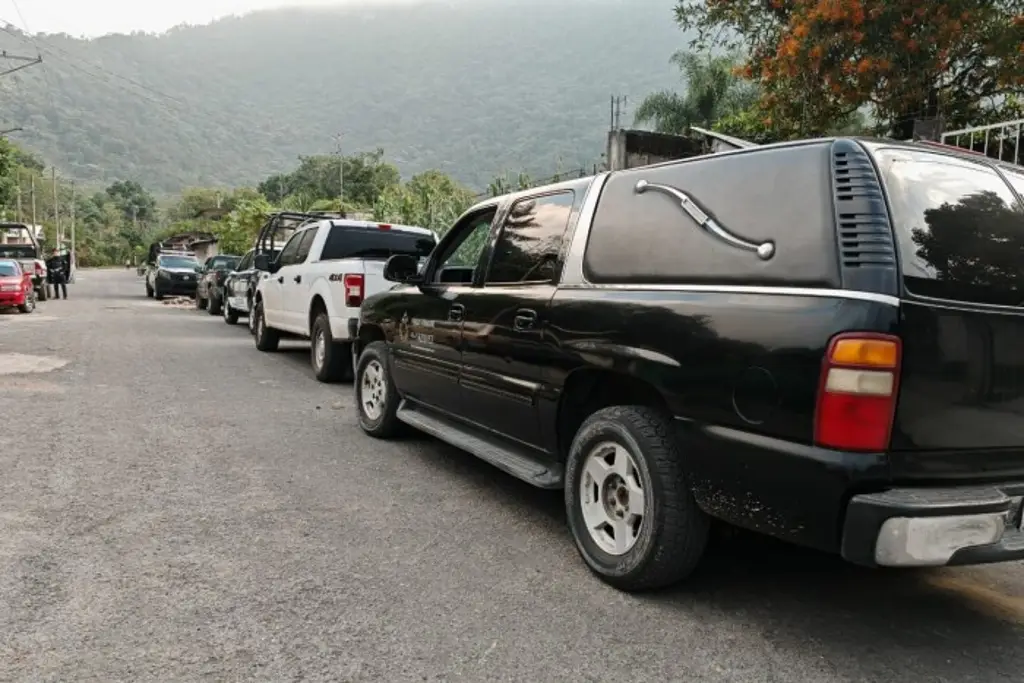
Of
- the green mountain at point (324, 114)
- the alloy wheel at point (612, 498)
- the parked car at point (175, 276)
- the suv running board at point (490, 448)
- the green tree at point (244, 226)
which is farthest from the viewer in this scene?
the green mountain at point (324, 114)

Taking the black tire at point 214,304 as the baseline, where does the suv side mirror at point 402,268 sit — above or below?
above

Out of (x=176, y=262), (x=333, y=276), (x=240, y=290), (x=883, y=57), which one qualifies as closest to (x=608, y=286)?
(x=333, y=276)

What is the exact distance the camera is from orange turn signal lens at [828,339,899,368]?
9.07ft

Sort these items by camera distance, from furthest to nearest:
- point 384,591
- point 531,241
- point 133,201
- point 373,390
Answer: point 133,201, point 373,390, point 531,241, point 384,591

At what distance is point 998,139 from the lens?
852 cm

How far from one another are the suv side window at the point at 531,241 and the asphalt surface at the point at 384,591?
1.36 meters

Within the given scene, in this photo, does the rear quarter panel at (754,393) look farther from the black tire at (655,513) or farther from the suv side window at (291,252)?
the suv side window at (291,252)

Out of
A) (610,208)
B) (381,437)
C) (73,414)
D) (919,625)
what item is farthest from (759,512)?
(73,414)

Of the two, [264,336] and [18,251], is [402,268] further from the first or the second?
[18,251]

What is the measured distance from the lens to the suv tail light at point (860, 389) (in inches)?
109

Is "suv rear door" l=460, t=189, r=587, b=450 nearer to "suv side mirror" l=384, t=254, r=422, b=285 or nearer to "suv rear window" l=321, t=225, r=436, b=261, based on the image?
"suv side mirror" l=384, t=254, r=422, b=285

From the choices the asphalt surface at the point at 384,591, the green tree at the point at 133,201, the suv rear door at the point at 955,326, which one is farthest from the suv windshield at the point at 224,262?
the green tree at the point at 133,201

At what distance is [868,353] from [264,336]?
11008 millimetres

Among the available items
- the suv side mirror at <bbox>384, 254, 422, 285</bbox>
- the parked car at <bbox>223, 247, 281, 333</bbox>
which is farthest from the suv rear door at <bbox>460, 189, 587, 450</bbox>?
the parked car at <bbox>223, 247, 281, 333</bbox>
